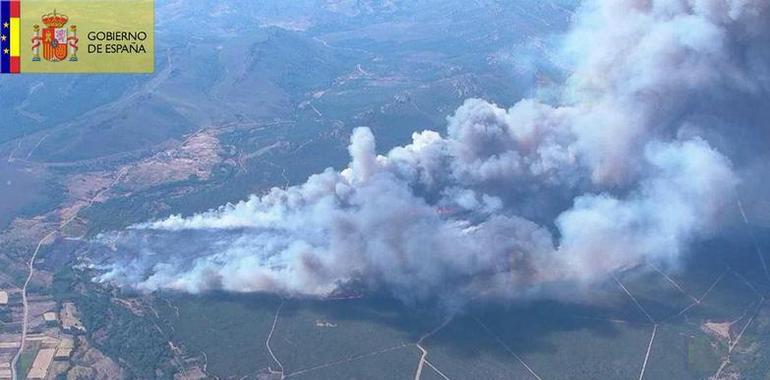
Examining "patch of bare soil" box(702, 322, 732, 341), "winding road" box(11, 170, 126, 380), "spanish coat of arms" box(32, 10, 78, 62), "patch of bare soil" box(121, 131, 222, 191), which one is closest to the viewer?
"winding road" box(11, 170, 126, 380)

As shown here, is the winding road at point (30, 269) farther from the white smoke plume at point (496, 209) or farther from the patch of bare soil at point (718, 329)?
the patch of bare soil at point (718, 329)

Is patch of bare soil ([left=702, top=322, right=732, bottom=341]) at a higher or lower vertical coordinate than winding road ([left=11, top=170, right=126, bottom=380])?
higher

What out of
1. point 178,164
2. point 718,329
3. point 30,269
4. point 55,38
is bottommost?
point 178,164

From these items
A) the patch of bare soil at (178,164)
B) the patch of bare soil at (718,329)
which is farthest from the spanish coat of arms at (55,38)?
the patch of bare soil at (718,329)

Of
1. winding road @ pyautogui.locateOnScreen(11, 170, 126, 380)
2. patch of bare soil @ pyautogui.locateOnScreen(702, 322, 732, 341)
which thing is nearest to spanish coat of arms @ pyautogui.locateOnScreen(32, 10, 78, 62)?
winding road @ pyautogui.locateOnScreen(11, 170, 126, 380)

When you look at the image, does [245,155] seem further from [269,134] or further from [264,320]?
[264,320]

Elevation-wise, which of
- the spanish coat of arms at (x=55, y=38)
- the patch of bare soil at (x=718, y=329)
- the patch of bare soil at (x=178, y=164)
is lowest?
the patch of bare soil at (x=178, y=164)

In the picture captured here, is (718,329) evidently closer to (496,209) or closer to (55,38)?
(496,209)

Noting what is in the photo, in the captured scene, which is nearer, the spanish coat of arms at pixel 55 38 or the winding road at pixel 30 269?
the winding road at pixel 30 269

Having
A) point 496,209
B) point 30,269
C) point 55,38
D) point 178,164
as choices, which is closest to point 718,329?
point 496,209

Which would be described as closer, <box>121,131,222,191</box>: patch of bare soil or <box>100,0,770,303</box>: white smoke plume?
<box>100,0,770,303</box>: white smoke plume

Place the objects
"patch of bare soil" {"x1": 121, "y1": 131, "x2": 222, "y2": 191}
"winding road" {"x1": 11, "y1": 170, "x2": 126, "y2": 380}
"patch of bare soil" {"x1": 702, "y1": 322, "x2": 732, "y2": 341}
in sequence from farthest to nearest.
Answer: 1. "patch of bare soil" {"x1": 121, "y1": 131, "x2": 222, "y2": 191}
2. "patch of bare soil" {"x1": 702, "y1": 322, "x2": 732, "y2": 341}
3. "winding road" {"x1": 11, "y1": 170, "x2": 126, "y2": 380}

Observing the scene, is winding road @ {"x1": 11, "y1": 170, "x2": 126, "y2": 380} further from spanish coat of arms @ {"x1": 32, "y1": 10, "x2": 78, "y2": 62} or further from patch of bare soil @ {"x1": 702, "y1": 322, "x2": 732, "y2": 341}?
patch of bare soil @ {"x1": 702, "y1": 322, "x2": 732, "y2": 341}
